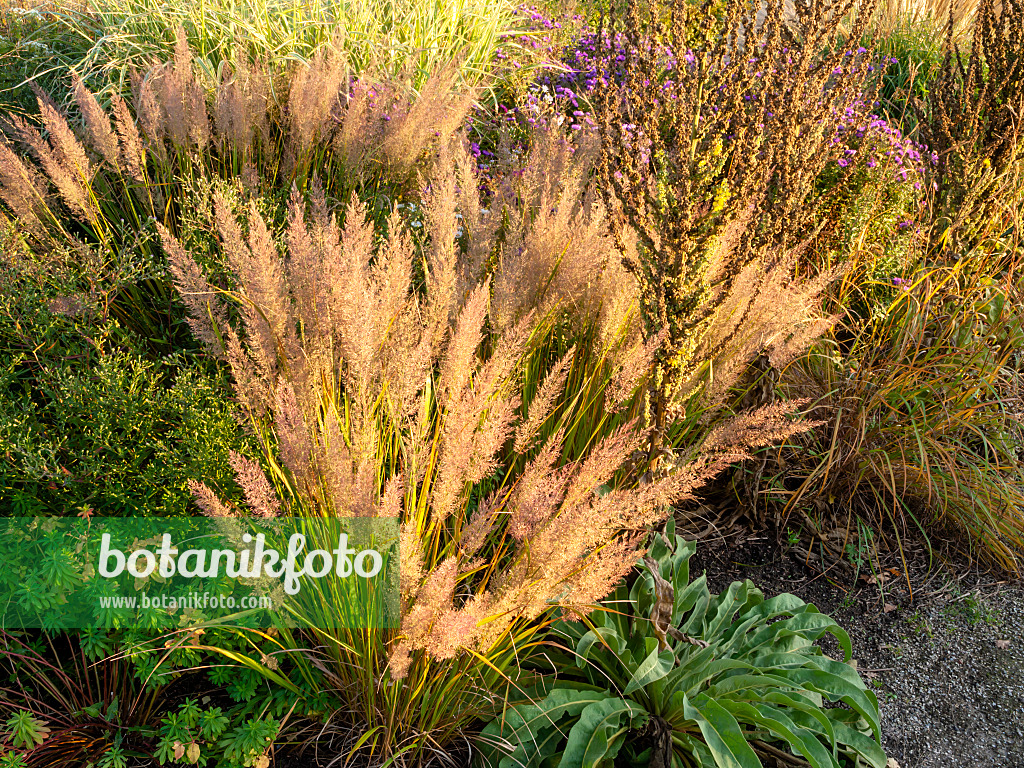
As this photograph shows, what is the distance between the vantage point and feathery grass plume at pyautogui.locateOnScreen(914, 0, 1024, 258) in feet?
11.5

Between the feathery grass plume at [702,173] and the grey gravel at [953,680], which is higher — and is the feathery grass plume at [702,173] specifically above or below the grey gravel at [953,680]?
above

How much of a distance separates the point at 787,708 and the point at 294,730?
1323 millimetres

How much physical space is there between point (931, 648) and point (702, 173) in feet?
6.55

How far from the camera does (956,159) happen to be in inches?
144

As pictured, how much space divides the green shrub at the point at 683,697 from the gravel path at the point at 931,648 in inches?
15.7

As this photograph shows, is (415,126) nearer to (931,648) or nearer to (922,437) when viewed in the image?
(922,437)

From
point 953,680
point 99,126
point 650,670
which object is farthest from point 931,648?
point 99,126

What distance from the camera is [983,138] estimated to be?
364 cm

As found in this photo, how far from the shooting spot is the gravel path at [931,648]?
235 centimetres

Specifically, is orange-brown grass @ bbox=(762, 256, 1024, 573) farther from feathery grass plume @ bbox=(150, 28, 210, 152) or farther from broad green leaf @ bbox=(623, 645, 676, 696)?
feathery grass plume @ bbox=(150, 28, 210, 152)

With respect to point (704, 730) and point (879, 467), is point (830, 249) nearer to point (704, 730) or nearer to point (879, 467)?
point (879, 467)

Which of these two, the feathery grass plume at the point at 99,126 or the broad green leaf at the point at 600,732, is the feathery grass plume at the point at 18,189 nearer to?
the feathery grass plume at the point at 99,126

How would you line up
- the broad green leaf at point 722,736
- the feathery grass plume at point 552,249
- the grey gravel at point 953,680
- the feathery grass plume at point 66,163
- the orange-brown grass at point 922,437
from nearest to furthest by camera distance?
1. the broad green leaf at point 722,736
2. the feathery grass plume at point 552,249
3. the feathery grass plume at point 66,163
4. the grey gravel at point 953,680
5. the orange-brown grass at point 922,437

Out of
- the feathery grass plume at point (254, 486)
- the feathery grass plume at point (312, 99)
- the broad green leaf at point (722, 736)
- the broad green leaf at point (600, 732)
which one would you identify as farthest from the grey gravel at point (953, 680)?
the feathery grass plume at point (312, 99)
